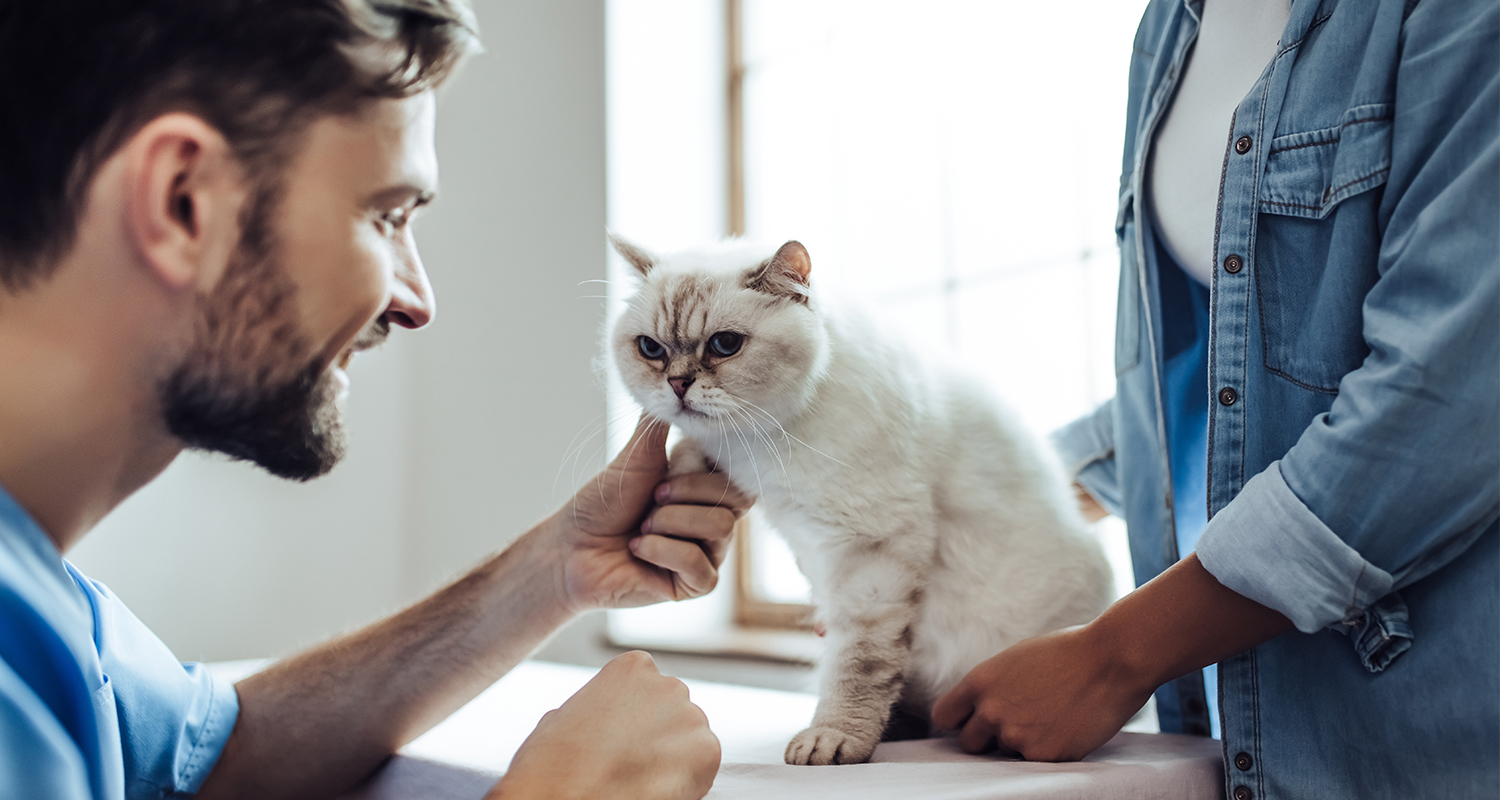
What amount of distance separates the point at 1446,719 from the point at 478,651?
102 centimetres

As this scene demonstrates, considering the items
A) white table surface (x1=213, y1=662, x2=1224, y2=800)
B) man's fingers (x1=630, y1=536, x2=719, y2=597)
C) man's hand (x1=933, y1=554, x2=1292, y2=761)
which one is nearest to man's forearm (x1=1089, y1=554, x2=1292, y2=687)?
man's hand (x1=933, y1=554, x2=1292, y2=761)

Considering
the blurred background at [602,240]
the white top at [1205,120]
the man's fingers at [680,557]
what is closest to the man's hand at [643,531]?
the man's fingers at [680,557]

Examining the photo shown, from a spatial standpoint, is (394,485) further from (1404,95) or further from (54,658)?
(1404,95)

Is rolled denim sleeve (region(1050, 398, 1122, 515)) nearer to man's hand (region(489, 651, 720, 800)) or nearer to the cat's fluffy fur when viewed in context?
the cat's fluffy fur

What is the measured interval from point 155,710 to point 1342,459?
46.8 inches

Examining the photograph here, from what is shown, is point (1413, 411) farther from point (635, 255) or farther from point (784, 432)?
point (635, 255)

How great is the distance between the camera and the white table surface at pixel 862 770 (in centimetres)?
80

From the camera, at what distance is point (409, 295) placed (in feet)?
3.47

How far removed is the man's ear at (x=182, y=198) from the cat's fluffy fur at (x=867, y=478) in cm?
54

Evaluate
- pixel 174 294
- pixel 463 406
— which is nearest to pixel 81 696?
pixel 174 294

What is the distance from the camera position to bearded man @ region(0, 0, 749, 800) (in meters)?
0.74

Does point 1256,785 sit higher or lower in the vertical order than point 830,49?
lower

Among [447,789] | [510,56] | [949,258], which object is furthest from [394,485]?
[447,789]

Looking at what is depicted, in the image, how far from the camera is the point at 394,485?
3205 mm
